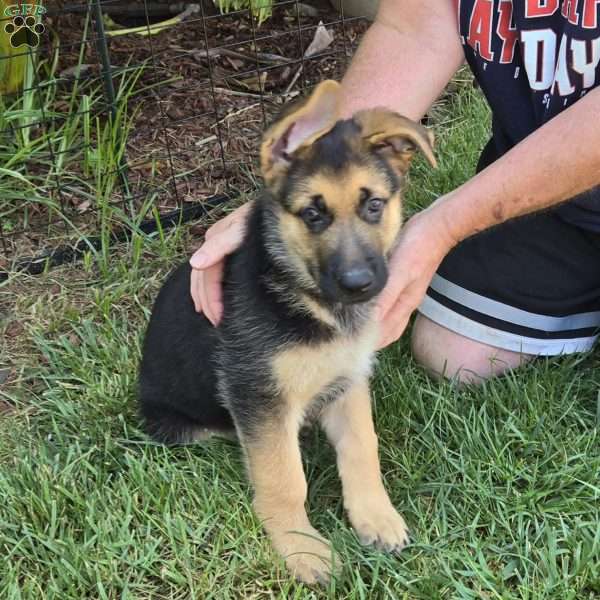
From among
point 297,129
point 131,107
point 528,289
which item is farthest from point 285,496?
point 131,107

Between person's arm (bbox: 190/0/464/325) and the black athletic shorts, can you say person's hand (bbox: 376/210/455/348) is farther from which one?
the black athletic shorts

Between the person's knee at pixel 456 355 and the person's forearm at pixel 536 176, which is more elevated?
the person's forearm at pixel 536 176

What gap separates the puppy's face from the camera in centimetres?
260

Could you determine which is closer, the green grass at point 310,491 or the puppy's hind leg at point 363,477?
the green grass at point 310,491

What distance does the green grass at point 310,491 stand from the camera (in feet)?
8.95

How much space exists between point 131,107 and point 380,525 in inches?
137

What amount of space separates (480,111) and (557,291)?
1933 mm

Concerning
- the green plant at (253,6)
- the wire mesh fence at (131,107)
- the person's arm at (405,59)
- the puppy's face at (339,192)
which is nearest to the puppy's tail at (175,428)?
the puppy's face at (339,192)

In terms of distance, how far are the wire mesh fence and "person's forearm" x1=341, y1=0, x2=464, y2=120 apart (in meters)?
1.40

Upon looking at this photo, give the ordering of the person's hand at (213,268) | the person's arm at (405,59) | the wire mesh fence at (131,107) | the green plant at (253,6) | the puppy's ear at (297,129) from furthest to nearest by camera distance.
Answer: the green plant at (253,6), the wire mesh fence at (131,107), the person's arm at (405,59), the person's hand at (213,268), the puppy's ear at (297,129)

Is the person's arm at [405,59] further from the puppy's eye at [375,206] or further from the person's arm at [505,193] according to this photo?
the puppy's eye at [375,206]

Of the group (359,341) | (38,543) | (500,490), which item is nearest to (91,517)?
(38,543)

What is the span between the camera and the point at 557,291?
12.3 feet

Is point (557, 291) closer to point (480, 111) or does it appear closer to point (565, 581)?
point (565, 581)
